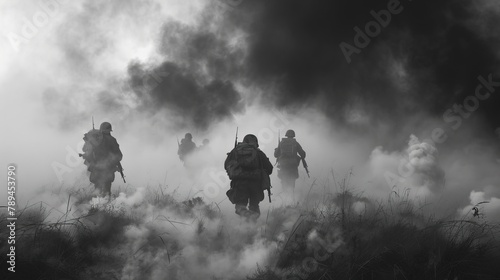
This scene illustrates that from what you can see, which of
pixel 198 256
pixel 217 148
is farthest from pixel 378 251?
pixel 217 148

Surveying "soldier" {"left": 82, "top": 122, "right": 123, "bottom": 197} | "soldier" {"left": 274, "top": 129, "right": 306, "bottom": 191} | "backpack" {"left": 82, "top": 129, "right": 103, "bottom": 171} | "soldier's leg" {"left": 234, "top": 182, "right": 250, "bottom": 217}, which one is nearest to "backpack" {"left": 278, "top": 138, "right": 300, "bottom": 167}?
"soldier" {"left": 274, "top": 129, "right": 306, "bottom": 191}

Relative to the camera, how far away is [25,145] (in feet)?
80.9

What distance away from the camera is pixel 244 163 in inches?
304

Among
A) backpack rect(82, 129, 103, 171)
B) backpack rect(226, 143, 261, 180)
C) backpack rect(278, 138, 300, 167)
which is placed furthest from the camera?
backpack rect(278, 138, 300, 167)

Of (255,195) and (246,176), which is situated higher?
(246,176)

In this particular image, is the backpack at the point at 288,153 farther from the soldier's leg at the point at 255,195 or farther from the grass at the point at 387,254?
the grass at the point at 387,254

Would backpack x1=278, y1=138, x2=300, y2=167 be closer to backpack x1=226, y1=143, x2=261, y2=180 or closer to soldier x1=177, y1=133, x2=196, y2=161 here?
backpack x1=226, y1=143, x2=261, y2=180

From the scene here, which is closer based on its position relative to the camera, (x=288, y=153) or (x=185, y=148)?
(x=288, y=153)

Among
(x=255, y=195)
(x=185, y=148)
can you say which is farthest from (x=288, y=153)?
(x=185, y=148)

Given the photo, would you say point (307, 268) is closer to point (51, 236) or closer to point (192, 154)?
point (51, 236)

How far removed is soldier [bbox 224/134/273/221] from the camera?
7.73m

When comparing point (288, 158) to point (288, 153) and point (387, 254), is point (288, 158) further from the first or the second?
point (387, 254)

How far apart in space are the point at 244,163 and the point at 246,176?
0.26 metres

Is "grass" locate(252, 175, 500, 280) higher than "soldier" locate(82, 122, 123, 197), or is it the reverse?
"soldier" locate(82, 122, 123, 197)
